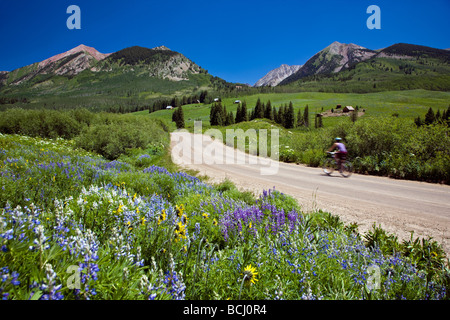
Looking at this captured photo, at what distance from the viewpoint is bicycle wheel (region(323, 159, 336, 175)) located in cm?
1198

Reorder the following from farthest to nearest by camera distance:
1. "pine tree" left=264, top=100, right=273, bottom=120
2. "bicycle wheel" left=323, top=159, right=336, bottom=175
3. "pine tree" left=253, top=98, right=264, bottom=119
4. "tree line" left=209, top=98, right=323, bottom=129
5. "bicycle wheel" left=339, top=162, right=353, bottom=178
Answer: "pine tree" left=264, top=100, right=273, bottom=120 → "pine tree" left=253, top=98, right=264, bottom=119 → "tree line" left=209, top=98, right=323, bottom=129 → "bicycle wheel" left=323, top=159, right=336, bottom=175 → "bicycle wheel" left=339, top=162, right=353, bottom=178

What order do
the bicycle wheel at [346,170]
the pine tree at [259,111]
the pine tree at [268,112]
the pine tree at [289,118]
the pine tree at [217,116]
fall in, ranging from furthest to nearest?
the pine tree at [268,112]
the pine tree at [259,111]
the pine tree at [289,118]
the pine tree at [217,116]
the bicycle wheel at [346,170]

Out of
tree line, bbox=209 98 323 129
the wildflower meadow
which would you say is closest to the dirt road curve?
the wildflower meadow

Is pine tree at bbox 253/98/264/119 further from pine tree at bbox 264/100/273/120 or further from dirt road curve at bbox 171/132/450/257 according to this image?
dirt road curve at bbox 171/132/450/257

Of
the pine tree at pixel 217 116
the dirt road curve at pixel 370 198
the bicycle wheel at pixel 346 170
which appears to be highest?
the pine tree at pixel 217 116

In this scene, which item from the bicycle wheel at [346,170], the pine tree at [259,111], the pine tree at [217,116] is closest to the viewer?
the bicycle wheel at [346,170]

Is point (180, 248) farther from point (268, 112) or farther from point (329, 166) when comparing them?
point (268, 112)

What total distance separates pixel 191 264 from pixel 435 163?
1281 cm

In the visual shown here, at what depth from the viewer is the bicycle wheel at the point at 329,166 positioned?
11977 mm

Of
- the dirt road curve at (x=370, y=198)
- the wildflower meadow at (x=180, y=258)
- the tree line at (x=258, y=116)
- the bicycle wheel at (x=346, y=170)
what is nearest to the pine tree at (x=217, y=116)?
the tree line at (x=258, y=116)

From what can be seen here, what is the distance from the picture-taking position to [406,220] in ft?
19.1

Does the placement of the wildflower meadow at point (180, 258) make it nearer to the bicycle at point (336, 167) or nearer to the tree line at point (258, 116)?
the bicycle at point (336, 167)
